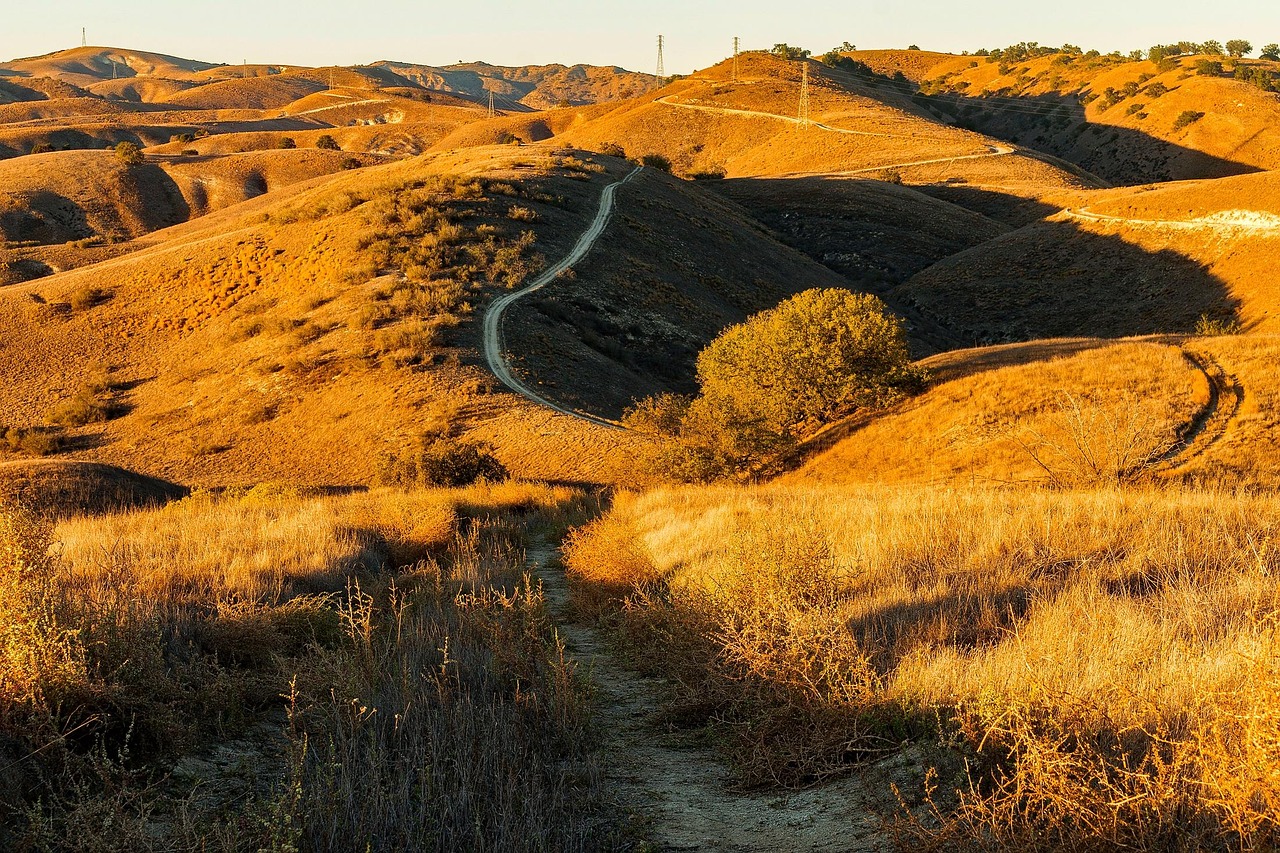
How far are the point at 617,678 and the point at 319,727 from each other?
289cm

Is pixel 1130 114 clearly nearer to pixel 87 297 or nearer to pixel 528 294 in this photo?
pixel 528 294

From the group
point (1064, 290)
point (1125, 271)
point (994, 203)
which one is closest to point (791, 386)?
point (1064, 290)

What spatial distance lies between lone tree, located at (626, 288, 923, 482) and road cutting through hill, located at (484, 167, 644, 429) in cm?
525

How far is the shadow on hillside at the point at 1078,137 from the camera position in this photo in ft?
314

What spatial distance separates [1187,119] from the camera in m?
100

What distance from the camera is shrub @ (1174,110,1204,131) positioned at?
99.9 meters

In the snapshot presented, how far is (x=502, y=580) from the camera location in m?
9.62

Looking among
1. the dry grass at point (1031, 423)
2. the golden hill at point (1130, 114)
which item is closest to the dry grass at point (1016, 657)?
the dry grass at point (1031, 423)

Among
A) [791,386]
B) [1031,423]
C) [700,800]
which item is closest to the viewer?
→ [700,800]

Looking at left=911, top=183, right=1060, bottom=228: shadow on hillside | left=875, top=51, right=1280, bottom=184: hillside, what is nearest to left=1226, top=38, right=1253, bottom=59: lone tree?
left=875, top=51, right=1280, bottom=184: hillside

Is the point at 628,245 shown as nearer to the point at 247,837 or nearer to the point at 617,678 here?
the point at 617,678

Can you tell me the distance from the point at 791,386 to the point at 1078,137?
110236 mm

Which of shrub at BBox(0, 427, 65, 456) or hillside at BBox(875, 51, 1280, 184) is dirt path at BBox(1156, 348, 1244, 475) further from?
hillside at BBox(875, 51, 1280, 184)

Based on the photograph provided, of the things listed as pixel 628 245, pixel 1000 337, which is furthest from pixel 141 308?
pixel 1000 337
